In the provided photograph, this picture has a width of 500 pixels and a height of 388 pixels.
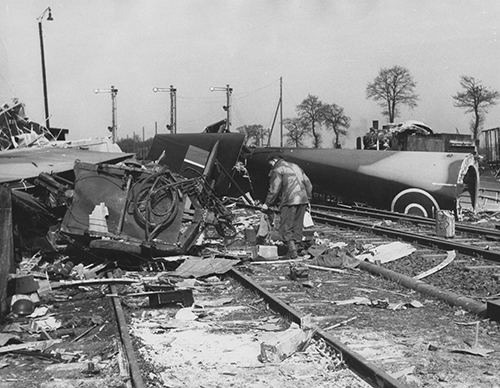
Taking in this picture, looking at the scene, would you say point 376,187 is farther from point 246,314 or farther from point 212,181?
point 246,314

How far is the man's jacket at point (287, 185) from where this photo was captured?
10.3m

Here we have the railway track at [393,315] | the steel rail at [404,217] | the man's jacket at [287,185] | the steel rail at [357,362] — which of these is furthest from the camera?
the steel rail at [404,217]

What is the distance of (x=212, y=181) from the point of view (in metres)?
14.6

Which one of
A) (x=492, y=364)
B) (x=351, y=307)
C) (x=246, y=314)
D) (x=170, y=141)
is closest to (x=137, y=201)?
(x=246, y=314)

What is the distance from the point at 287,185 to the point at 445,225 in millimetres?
4883

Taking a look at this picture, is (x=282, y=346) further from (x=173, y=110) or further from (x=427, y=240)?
(x=173, y=110)

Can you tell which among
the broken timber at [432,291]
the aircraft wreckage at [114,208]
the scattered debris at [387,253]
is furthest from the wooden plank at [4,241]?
the scattered debris at [387,253]

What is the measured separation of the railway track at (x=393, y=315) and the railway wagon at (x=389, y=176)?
21.7 feet

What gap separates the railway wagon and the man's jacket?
846 cm

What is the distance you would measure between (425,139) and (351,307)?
17.9 metres

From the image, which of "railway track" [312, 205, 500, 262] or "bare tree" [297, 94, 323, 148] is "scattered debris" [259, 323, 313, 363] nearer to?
"railway track" [312, 205, 500, 262]

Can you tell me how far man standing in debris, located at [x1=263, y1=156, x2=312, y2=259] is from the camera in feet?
34.0

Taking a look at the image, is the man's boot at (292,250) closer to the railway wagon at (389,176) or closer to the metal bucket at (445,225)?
the metal bucket at (445,225)

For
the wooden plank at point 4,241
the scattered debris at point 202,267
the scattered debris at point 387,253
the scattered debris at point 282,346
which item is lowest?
the scattered debris at point 387,253
